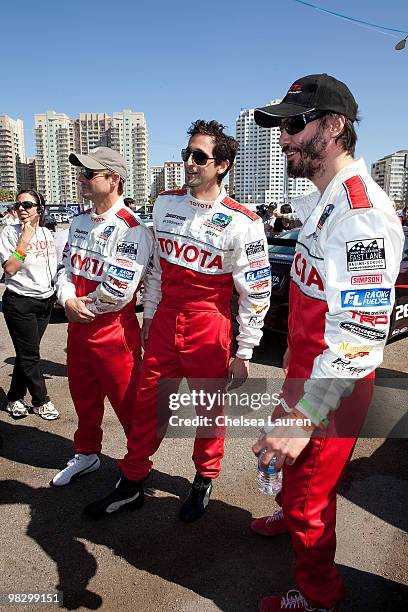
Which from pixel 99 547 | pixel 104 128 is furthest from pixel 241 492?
pixel 104 128

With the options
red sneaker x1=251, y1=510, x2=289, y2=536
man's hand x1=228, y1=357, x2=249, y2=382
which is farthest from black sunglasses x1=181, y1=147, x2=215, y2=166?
red sneaker x1=251, y1=510, x2=289, y2=536

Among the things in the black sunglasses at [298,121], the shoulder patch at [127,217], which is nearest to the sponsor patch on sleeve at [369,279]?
the black sunglasses at [298,121]

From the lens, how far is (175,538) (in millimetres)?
2527

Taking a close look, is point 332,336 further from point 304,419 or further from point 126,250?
point 126,250

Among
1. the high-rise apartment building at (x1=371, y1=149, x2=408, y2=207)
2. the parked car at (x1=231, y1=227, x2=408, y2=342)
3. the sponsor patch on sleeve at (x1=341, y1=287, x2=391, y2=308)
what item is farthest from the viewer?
the high-rise apartment building at (x1=371, y1=149, x2=408, y2=207)

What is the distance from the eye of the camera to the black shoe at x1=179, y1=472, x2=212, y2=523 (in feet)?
8.76

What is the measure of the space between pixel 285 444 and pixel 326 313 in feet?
1.45

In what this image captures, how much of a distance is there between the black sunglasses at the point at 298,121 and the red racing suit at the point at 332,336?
23cm

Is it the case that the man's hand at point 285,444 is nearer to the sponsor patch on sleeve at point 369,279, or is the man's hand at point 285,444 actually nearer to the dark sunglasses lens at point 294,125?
the sponsor patch on sleeve at point 369,279

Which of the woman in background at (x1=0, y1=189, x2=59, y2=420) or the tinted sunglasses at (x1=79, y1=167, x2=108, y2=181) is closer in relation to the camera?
Result: the tinted sunglasses at (x1=79, y1=167, x2=108, y2=181)

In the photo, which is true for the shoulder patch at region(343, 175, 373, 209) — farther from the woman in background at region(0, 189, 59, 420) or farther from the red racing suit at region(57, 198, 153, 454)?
the woman in background at region(0, 189, 59, 420)

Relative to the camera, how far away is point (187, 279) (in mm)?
2537

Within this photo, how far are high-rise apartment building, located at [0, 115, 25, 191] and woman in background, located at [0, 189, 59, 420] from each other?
118918mm

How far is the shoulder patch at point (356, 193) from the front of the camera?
56.5 inches
